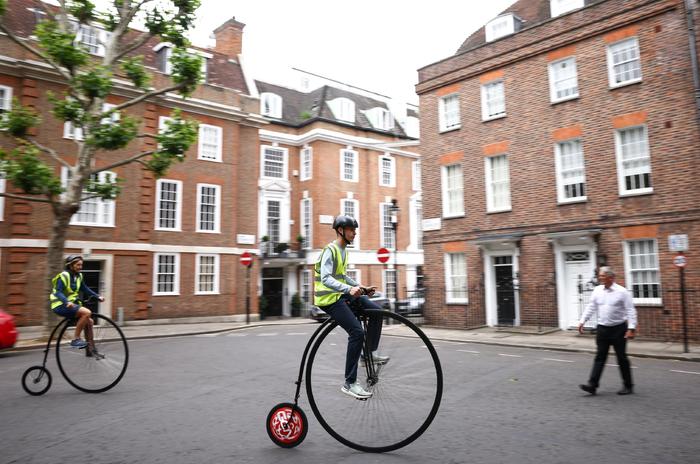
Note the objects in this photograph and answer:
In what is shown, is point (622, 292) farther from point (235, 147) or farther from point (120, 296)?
point (235, 147)

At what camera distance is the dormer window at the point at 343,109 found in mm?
A: 36031

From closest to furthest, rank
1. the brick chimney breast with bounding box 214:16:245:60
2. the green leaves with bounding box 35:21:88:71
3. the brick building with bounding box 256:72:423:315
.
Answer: the green leaves with bounding box 35:21:88:71
the brick chimney breast with bounding box 214:16:245:60
the brick building with bounding box 256:72:423:315

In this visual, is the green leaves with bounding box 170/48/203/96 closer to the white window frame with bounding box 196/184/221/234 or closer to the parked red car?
the parked red car

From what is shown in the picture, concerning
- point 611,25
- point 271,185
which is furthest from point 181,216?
point 611,25

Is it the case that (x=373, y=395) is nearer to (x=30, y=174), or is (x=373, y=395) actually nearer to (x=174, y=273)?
(x=30, y=174)

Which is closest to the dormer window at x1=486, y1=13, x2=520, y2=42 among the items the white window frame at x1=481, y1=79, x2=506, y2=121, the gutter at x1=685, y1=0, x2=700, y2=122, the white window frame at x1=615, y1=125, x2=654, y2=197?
the white window frame at x1=481, y1=79, x2=506, y2=121

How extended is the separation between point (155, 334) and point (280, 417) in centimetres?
1555

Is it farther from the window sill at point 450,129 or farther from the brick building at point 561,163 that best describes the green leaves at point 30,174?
the window sill at point 450,129

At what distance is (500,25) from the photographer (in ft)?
67.2

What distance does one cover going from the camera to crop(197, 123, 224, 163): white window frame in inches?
1037

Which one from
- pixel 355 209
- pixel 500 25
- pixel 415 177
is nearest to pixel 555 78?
pixel 500 25

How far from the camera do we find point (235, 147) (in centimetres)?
2772

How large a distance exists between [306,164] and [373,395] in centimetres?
3042

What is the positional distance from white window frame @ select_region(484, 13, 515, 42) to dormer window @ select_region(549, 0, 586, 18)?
5.28ft
